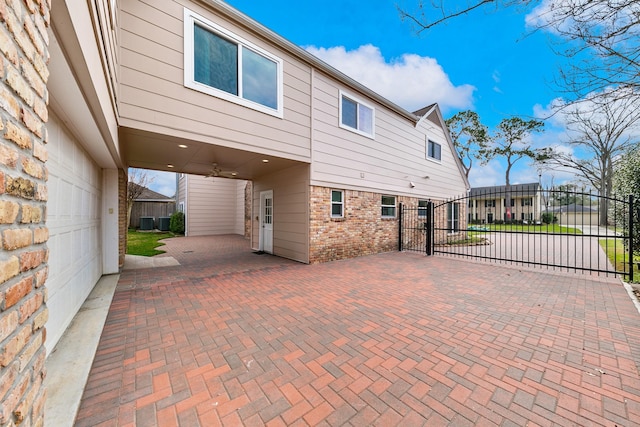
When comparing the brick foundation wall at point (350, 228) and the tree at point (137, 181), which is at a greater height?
the tree at point (137, 181)

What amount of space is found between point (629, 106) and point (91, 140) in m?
7.94

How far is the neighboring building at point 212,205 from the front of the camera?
1499cm

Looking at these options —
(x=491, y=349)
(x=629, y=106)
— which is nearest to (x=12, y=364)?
(x=491, y=349)

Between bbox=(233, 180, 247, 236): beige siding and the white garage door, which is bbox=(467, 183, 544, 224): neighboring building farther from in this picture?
the white garage door

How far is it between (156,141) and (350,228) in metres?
5.56

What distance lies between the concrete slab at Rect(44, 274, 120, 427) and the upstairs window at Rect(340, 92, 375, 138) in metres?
7.12

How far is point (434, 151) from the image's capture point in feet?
40.9

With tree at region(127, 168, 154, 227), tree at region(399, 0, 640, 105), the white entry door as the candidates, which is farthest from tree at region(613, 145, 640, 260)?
tree at region(127, 168, 154, 227)

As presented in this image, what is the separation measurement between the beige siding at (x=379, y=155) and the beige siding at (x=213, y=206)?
30.8 feet

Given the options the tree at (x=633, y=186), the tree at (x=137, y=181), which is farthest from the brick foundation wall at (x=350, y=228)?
the tree at (x=137, y=181)

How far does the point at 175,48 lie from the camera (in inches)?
188

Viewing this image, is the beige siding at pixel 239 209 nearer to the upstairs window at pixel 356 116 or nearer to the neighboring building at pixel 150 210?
the neighboring building at pixel 150 210

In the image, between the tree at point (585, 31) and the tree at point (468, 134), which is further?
the tree at point (468, 134)

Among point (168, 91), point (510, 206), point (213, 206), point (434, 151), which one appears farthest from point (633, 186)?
point (213, 206)
